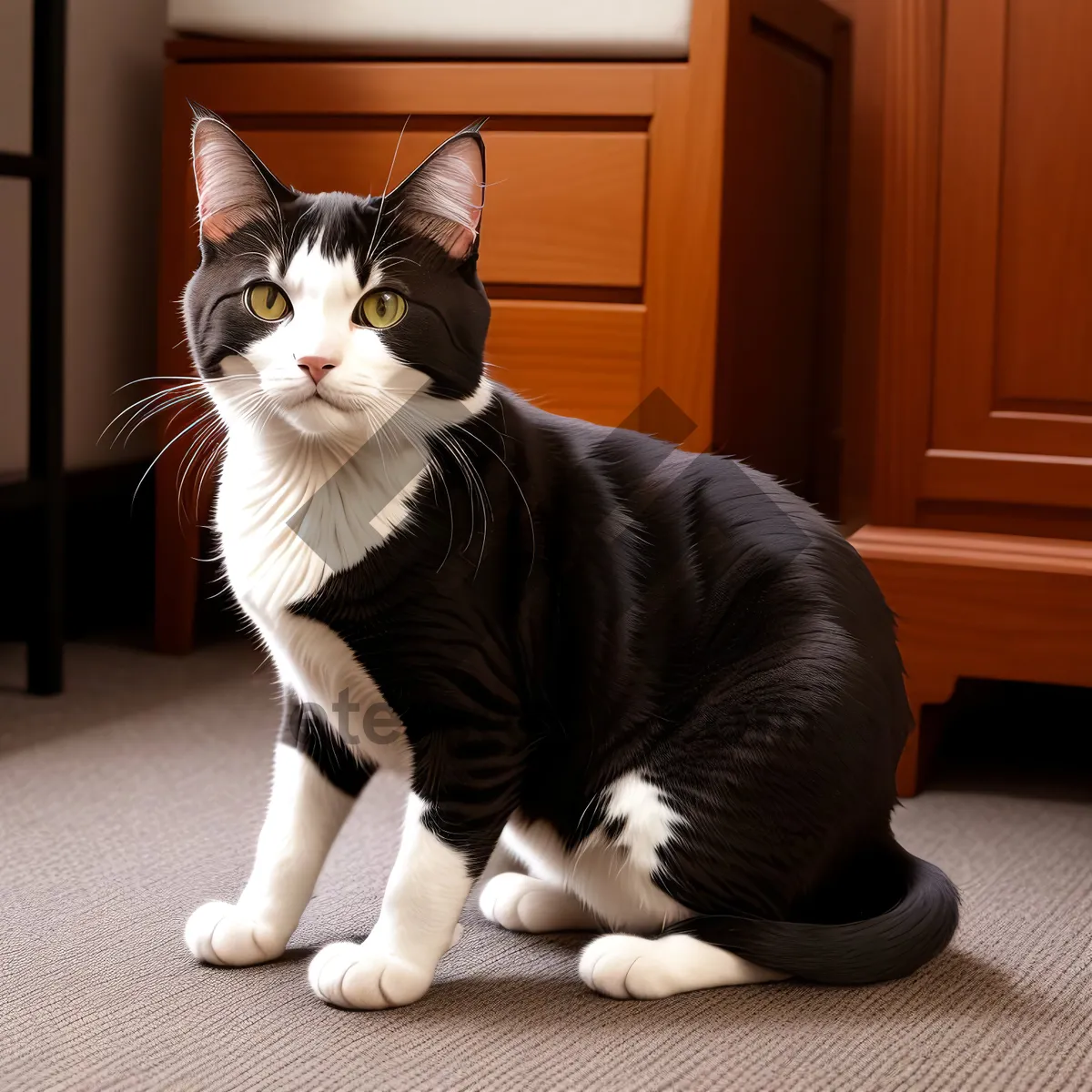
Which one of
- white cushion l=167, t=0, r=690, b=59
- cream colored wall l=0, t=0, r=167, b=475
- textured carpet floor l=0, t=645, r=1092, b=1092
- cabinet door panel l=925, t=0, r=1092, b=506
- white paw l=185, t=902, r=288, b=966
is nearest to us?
textured carpet floor l=0, t=645, r=1092, b=1092

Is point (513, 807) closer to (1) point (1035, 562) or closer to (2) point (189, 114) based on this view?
(1) point (1035, 562)

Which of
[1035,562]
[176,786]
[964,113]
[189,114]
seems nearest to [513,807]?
[176,786]

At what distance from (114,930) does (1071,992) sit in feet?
2.20

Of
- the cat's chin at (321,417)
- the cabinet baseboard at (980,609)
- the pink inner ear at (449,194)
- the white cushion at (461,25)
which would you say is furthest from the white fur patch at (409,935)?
the white cushion at (461,25)

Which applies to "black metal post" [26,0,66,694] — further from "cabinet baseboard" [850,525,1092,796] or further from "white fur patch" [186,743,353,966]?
"cabinet baseboard" [850,525,1092,796]

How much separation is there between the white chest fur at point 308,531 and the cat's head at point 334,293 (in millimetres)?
26

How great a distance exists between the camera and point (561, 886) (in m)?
0.99

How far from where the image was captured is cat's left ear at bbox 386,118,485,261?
2.73ft

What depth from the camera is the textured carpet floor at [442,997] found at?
2.57 feet

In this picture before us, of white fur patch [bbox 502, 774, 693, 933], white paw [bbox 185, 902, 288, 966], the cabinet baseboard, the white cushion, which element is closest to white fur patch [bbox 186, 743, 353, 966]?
white paw [bbox 185, 902, 288, 966]

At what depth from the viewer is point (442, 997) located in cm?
88

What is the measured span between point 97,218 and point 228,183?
3.58 ft

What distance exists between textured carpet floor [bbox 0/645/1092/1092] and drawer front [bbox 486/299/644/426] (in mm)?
511

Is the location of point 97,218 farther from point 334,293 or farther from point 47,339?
point 334,293
